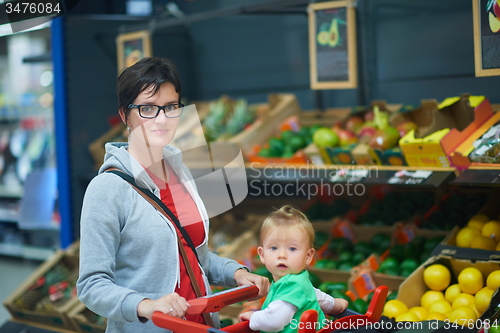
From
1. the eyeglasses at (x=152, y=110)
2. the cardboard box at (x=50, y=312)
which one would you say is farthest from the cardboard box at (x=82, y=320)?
the eyeglasses at (x=152, y=110)

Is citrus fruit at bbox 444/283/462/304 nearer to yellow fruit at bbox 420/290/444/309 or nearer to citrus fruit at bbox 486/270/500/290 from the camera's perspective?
yellow fruit at bbox 420/290/444/309

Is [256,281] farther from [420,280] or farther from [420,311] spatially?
[420,280]

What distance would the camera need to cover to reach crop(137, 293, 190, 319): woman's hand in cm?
143

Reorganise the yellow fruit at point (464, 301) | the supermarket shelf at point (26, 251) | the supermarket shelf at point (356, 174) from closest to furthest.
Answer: the yellow fruit at point (464, 301)
the supermarket shelf at point (356, 174)
the supermarket shelf at point (26, 251)

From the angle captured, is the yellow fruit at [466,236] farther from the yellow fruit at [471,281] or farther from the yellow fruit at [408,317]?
the yellow fruit at [408,317]

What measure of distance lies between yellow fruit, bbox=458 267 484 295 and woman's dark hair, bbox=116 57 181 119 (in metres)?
1.54

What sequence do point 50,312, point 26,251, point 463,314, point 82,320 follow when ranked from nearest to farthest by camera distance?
point 463,314 < point 82,320 < point 50,312 < point 26,251

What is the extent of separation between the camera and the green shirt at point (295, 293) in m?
1.50

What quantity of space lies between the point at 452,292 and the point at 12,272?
5448 mm

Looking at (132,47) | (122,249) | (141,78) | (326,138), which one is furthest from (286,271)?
(132,47)

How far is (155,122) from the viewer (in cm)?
164

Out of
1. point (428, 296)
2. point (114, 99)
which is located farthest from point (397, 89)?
point (114, 99)

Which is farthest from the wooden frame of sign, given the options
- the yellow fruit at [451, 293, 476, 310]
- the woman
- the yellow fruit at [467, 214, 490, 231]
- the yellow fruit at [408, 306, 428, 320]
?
the yellow fruit at [451, 293, 476, 310]

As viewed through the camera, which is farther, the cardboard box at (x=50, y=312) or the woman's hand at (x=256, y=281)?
the cardboard box at (x=50, y=312)
